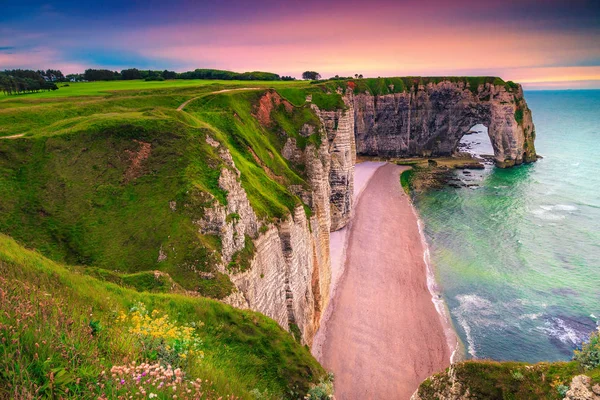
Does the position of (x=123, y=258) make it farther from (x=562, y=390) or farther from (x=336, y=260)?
(x=336, y=260)

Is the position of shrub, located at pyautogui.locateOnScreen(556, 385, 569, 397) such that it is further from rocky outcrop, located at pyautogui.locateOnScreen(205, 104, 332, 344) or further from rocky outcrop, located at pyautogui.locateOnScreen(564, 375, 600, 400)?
rocky outcrop, located at pyautogui.locateOnScreen(205, 104, 332, 344)

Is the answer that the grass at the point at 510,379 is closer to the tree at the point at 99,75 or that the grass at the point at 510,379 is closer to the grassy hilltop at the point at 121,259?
the grassy hilltop at the point at 121,259

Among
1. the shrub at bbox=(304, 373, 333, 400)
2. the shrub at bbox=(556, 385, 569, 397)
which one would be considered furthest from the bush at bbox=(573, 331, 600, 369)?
the shrub at bbox=(304, 373, 333, 400)

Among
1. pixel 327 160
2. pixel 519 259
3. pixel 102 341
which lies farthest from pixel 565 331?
pixel 102 341

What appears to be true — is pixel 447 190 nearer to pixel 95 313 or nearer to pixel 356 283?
pixel 356 283

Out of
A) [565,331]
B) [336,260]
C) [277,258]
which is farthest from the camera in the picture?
[336,260]

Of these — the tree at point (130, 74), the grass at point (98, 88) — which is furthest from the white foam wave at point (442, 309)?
the tree at point (130, 74)
